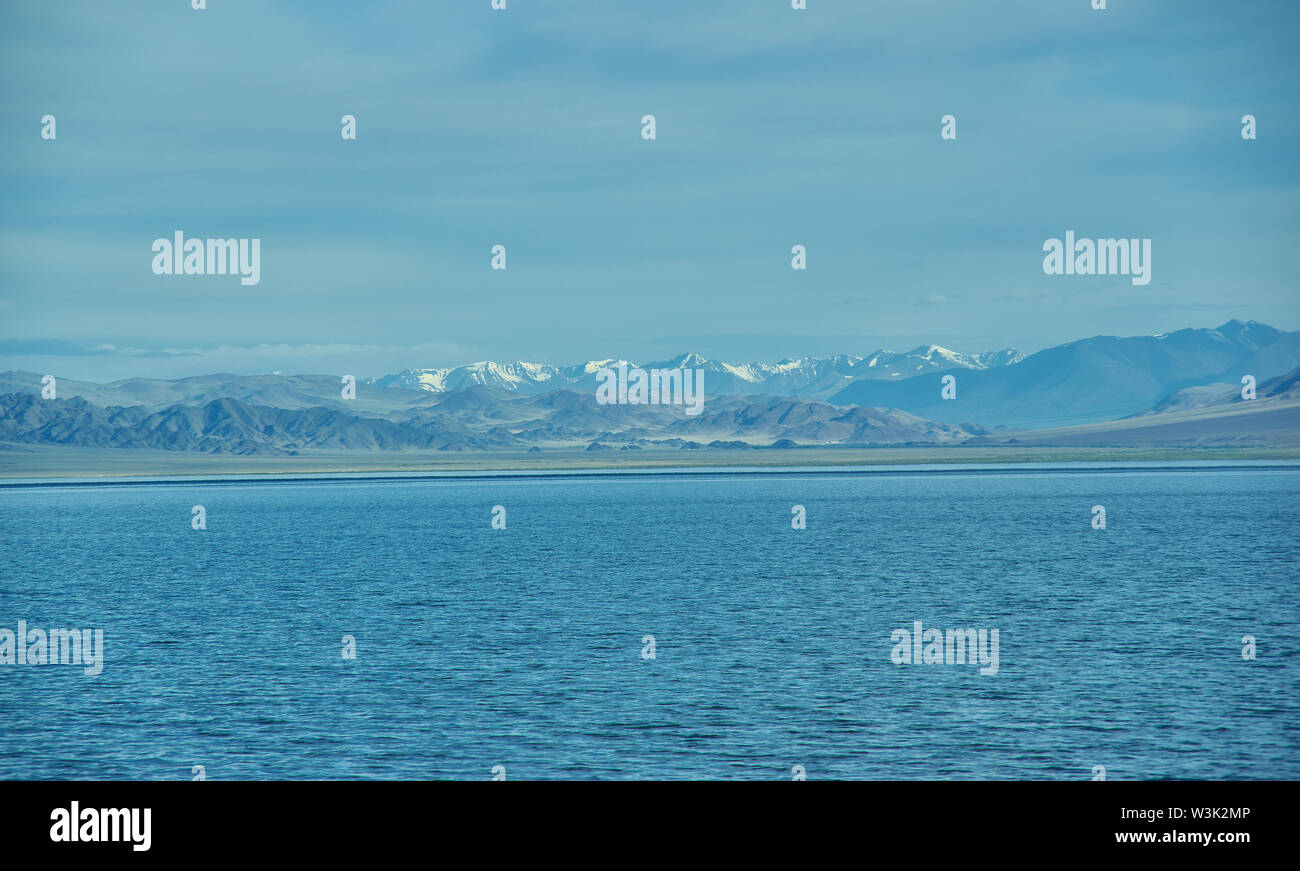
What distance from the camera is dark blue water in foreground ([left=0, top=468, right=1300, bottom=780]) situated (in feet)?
121

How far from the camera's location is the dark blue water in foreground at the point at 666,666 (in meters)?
36.9

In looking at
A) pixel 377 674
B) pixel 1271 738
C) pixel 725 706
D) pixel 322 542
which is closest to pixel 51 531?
pixel 322 542

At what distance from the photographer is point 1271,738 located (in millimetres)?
37656

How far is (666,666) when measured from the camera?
51.4 meters
